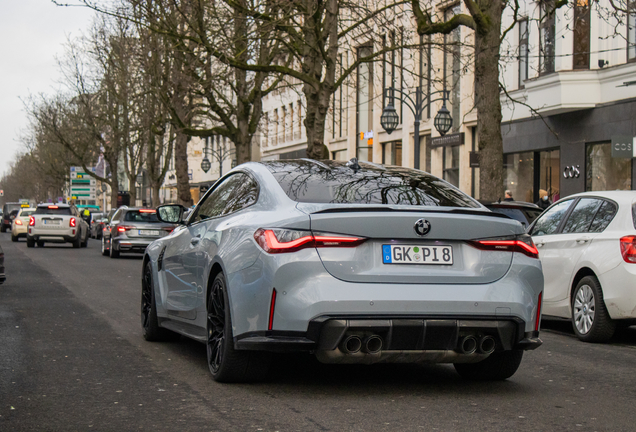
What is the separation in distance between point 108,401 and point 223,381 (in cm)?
83

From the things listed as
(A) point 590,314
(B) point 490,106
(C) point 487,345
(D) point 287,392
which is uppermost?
(B) point 490,106

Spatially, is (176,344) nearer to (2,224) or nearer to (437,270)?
(437,270)

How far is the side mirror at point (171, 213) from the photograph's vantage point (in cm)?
819

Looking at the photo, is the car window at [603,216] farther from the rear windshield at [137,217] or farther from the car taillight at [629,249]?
the rear windshield at [137,217]

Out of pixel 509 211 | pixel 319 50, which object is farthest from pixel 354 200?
pixel 319 50

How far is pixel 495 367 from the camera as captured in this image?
6.63m

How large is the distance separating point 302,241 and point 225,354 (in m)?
1.01

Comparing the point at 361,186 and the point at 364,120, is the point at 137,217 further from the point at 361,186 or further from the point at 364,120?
the point at 361,186

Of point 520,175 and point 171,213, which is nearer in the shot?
point 171,213

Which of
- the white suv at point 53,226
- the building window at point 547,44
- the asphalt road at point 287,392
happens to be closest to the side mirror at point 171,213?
the asphalt road at point 287,392

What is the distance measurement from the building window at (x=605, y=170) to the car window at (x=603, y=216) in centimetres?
1610

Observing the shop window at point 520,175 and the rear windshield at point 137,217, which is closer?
the rear windshield at point 137,217

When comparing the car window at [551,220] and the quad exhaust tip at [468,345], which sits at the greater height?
the car window at [551,220]

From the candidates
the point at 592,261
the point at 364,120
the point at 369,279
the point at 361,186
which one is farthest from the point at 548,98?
the point at 369,279
